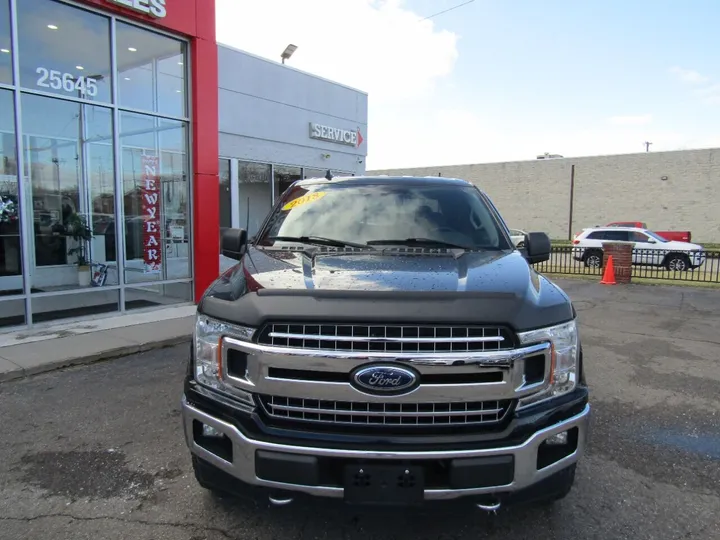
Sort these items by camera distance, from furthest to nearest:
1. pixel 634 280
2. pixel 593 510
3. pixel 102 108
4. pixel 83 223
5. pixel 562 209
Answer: pixel 562 209
pixel 634 280
pixel 83 223
pixel 102 108
pixel 593 510

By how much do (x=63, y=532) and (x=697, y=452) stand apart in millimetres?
4217

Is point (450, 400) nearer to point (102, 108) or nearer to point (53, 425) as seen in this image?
point (53, 425)

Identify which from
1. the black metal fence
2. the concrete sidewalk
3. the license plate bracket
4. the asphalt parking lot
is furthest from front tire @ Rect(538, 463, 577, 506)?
the black metal fence

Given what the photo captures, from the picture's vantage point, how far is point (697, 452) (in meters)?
3.70

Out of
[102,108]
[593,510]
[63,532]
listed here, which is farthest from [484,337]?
[102,108]

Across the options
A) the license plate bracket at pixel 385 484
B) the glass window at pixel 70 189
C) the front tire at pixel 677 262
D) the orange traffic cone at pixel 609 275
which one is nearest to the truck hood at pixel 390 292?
the license plate bracket at pixel 385 484

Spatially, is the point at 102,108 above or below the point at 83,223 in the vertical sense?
above

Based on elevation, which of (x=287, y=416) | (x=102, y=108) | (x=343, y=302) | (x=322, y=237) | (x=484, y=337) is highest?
(x=102, y=108)

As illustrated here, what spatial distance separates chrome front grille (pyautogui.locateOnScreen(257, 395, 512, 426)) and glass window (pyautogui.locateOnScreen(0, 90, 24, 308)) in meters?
7.28

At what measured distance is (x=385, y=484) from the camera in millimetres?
2074

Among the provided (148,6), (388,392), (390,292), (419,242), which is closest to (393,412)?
(388,392)

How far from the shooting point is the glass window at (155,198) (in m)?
8.88

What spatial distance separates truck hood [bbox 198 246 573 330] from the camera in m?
2.18

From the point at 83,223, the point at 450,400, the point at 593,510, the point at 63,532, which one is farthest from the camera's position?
the point at 83,223
